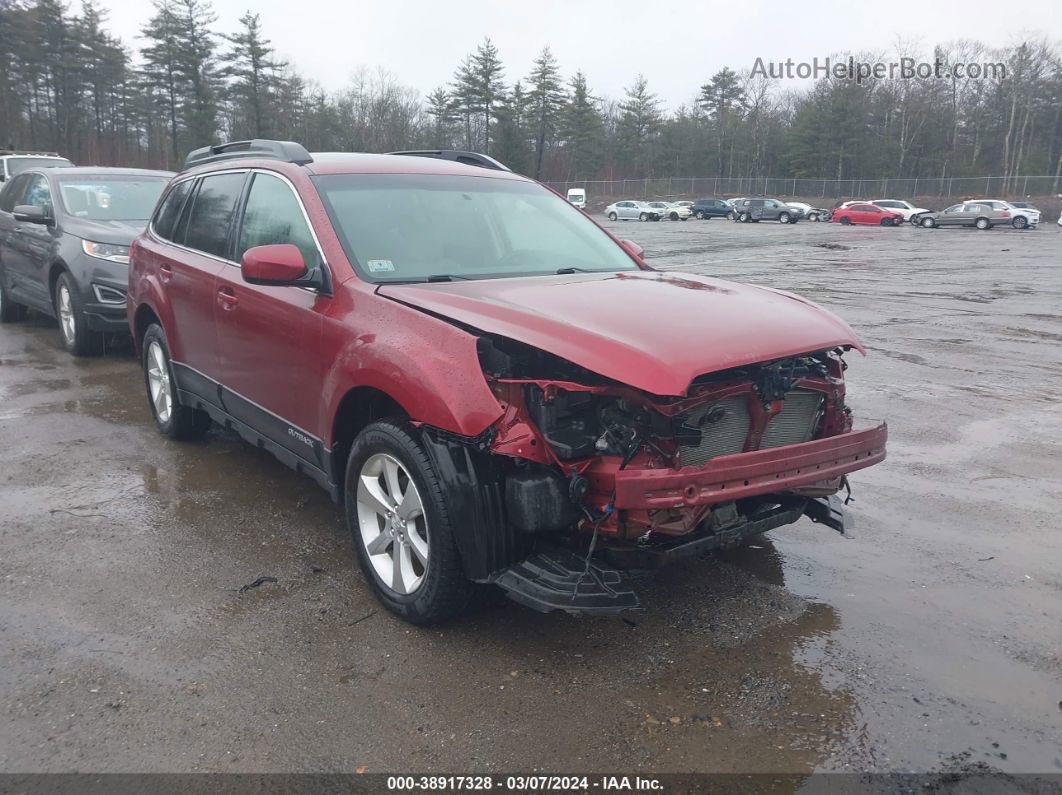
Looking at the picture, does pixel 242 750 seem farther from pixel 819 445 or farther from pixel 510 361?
pixel 819 445

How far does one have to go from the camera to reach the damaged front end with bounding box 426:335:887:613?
2.95m

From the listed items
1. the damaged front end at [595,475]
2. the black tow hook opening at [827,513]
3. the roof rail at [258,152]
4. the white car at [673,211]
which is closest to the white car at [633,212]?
the white car at [673,211]

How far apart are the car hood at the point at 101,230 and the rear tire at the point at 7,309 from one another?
2.59m

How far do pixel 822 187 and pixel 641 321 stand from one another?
74011 mm

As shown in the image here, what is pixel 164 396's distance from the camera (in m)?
5.86

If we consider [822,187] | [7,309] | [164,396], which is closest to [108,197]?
[7,309]

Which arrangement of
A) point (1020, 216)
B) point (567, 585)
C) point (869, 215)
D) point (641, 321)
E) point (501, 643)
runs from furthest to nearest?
1. point (869, 215)
2. point (1020, 216)
3. point (501, 643)
4. point (641, 321)
5. point (567, 585)

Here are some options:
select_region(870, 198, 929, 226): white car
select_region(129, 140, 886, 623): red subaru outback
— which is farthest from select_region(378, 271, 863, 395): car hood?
select_region(870, 198, 929, 226): white car

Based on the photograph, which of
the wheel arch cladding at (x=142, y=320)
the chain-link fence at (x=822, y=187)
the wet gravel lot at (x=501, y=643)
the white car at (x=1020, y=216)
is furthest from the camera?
the chain-link fence at (x=822, y=187)

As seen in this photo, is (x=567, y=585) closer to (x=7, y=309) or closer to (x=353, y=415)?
(x=353, y=415)

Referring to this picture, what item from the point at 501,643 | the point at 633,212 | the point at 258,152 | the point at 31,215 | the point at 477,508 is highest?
the point at 633,212

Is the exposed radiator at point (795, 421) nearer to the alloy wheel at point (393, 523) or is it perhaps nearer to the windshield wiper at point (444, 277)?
the alloy wheel at point (393, 523)

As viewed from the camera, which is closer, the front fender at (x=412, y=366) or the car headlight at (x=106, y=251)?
the front fender at (x=412, y=366)

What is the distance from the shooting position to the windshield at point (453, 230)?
397cm
